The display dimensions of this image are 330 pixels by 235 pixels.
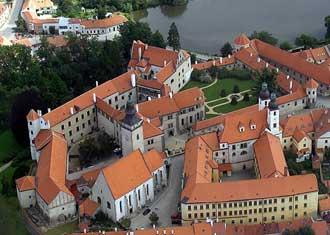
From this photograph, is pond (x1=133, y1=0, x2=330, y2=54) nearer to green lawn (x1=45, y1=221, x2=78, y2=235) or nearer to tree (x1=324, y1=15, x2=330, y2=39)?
tree (x1=324, y1=15, x2=330, y2=39)

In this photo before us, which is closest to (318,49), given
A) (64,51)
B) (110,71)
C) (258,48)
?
(258,48)

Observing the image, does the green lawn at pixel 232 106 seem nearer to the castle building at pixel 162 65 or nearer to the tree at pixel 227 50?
the castle building at pixel 162 65

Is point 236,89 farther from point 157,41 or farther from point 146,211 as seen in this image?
point 146,211

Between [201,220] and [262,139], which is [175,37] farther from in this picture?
[201,220]

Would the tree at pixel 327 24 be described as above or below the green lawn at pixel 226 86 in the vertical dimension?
above

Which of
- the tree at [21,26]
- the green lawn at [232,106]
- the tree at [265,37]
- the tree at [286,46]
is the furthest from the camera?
the tree at [21,26]

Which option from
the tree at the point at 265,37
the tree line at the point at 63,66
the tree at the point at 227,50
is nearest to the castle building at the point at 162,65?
the tree line at the point at 63,66

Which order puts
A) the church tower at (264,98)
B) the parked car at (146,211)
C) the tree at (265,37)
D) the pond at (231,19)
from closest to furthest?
the parked car at (146,211) → the church tower at (264,98) → the tree at (265,37) → the pond at (231,19)
